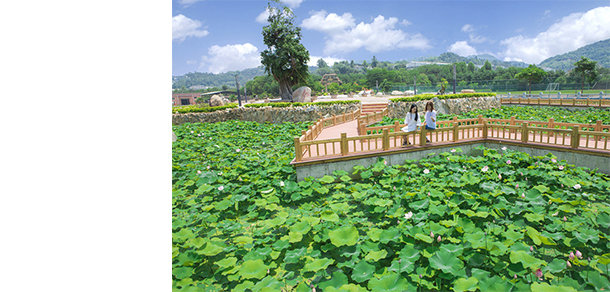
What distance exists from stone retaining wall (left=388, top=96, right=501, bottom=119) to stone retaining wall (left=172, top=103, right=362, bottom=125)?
6.81ft

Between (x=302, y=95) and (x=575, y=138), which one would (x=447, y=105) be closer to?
(x=302, y=95)

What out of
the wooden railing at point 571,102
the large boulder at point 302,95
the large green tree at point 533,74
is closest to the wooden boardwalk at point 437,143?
the wooden railing at point 571,102

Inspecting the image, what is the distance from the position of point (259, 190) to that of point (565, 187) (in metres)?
4.24

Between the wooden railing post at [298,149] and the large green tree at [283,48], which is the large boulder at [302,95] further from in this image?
the wooden railing post at [298,149]

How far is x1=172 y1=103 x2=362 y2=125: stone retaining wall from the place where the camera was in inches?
500

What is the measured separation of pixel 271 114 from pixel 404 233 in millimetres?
10788

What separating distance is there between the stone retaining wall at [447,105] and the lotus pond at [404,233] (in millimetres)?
7063

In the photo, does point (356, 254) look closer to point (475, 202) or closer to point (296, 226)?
point (296, 226)

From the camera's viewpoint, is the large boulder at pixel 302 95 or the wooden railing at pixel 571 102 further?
the large boulder at pixel 302 95

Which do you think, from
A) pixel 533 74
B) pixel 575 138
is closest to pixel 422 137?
pixel 575 138

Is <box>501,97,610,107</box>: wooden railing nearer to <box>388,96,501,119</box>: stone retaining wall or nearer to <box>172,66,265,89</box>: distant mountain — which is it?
<box>388,96,501,119</box>: stone retaining wall

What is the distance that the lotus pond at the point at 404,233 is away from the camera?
2145mm
